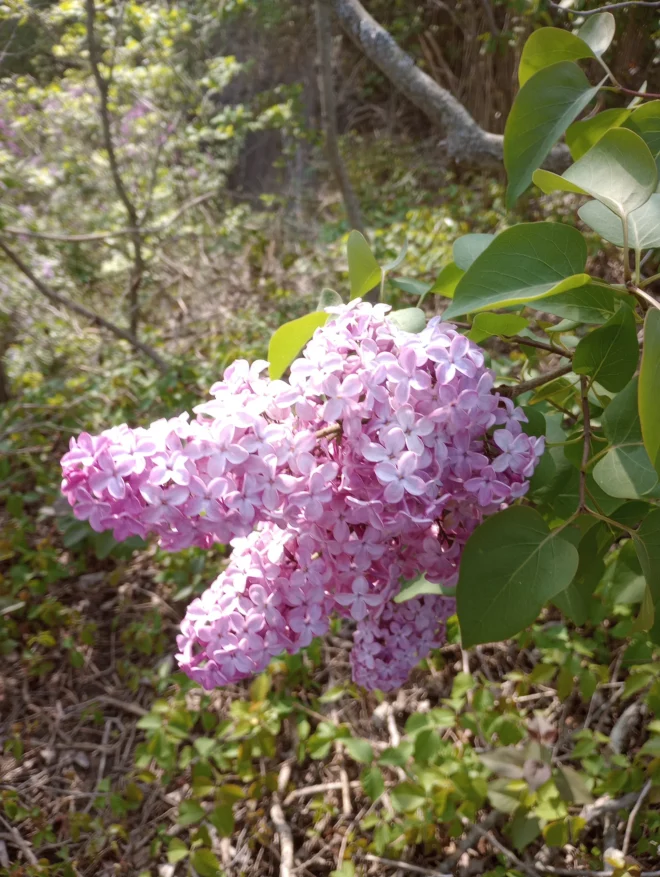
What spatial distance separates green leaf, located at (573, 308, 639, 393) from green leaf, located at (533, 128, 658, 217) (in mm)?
92

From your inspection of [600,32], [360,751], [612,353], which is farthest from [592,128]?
[360,751]

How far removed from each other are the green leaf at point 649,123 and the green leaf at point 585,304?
0.17 metres

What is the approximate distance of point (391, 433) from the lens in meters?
0.52

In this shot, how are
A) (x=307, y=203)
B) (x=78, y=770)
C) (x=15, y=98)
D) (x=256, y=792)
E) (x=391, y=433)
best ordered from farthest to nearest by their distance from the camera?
(x=307, y=203), (x=15, y=98), (x=78, y=770), (x=256, y=792), (x=391, y=433)

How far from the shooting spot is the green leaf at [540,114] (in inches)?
25.4

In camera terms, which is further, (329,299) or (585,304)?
(329,299)

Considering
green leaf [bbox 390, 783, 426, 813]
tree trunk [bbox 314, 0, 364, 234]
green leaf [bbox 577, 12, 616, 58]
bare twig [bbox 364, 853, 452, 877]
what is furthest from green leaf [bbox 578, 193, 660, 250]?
tree trunk [bbox 314, 0, 364, 234]

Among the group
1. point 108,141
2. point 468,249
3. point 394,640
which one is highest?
point 108,141

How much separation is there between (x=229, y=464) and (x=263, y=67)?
192 inches

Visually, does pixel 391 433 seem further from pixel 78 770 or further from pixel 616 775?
pixel 78 770

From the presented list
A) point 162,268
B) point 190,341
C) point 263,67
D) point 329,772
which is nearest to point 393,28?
point 263,67

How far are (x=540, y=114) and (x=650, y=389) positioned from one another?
0.36 m

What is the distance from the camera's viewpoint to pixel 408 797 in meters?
1.05

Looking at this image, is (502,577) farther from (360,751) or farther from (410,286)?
(360,751)
